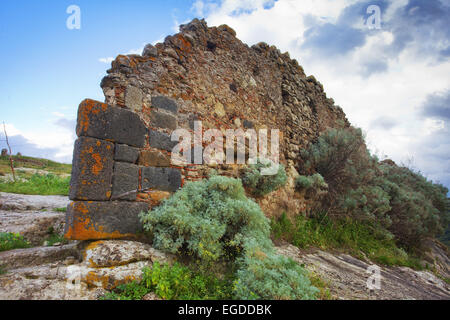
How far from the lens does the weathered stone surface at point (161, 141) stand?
127 inches

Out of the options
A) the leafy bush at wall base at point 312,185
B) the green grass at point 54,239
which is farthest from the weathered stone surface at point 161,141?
the leafy bush at wall base at point 312,185

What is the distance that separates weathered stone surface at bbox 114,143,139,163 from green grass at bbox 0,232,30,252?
1983 mm

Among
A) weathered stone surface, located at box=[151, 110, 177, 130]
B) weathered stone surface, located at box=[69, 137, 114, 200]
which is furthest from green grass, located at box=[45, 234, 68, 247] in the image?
weathered stone surface, located at box=[151, 110, 177, 130]

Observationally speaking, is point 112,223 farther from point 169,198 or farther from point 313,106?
point 313,106

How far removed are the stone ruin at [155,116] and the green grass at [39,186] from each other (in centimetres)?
619

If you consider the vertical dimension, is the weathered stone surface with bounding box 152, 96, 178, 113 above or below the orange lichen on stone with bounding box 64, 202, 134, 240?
above

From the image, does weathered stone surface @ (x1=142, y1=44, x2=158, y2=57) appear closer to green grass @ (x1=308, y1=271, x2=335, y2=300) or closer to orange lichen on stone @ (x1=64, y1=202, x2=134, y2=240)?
orange lichen on stone @ (x1=64, y1=202, x2=134, y2=240)

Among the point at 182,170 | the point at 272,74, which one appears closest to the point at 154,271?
the point at 182,170

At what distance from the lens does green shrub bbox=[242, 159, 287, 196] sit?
426cm

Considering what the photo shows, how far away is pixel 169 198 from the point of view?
3.12 meters

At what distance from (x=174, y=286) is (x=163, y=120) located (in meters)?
2.20

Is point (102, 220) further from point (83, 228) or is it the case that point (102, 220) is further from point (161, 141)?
point (161, 141)

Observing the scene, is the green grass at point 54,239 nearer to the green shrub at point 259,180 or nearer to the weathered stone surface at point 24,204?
the weathered stone surface at point 24,204
